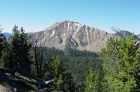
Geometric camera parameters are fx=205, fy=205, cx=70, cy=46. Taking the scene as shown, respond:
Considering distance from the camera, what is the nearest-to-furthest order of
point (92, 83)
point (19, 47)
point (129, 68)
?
point (129, 68) → point (19, 47) → point (92, 83)

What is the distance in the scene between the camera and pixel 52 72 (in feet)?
166

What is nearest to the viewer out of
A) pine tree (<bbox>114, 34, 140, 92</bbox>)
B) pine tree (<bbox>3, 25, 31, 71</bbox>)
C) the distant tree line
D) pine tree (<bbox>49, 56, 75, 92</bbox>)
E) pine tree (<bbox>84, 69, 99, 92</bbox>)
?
pine tree (<bbox>114, 34, 140, 92</bbox>)

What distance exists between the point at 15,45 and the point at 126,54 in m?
32.1

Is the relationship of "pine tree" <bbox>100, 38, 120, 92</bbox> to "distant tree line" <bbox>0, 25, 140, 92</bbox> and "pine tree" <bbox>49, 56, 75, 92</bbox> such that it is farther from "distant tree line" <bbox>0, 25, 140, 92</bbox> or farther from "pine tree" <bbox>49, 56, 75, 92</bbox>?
"pine tree" <bbox>49, 56, 75, 92</bbox>

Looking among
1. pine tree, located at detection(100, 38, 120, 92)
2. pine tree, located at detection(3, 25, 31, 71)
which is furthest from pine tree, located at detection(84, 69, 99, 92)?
pine tree, located at detection(3, 25, 31, 71)

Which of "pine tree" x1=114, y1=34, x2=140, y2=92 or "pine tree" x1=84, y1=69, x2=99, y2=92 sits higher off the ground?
"pine tree" x1=114, y1=34, x2=140, y2=92

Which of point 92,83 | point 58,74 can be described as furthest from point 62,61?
point 92,83

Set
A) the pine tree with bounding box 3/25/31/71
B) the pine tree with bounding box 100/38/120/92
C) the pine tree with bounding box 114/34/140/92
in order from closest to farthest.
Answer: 1. the pine tree with bounding box 114/34/140/92
2. the pine tree with bounding box 100/38/120/92
3. the pine tree with bounding box 3/25/31/71

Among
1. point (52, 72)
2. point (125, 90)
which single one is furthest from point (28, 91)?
point (52, 72)

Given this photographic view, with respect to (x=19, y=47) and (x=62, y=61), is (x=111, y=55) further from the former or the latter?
(x=19, y=47)

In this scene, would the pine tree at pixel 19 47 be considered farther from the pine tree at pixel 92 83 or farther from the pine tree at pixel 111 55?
the pine tree at pixel 111 55

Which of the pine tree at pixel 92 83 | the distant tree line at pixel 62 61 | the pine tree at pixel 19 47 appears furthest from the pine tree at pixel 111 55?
the pine tree at pixel 19 47

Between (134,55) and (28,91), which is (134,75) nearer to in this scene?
(134,55)

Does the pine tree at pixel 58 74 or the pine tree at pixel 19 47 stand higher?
the pine tree at pixel 19 47
